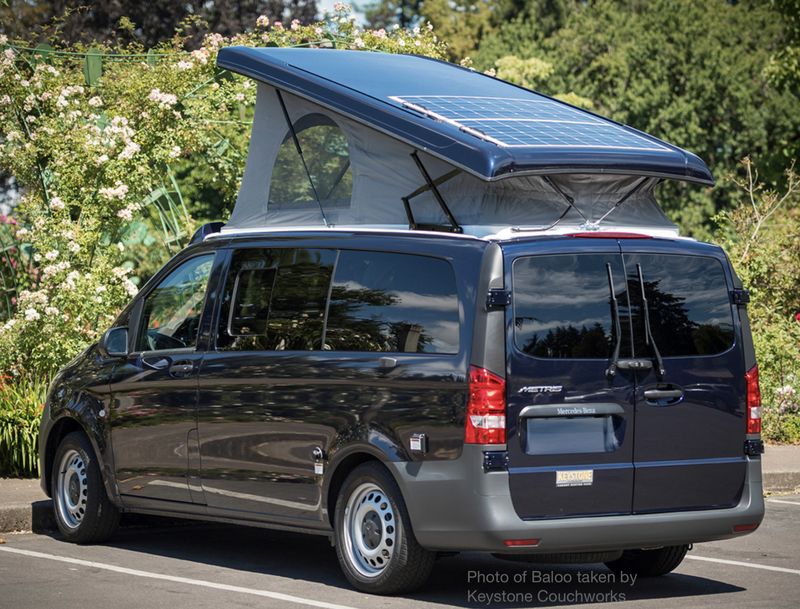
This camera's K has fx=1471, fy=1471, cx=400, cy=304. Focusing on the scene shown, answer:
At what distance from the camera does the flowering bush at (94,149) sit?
525 inches

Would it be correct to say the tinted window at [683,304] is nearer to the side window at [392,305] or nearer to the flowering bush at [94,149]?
the side window at [392,305]

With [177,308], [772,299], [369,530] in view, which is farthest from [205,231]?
[772,299]

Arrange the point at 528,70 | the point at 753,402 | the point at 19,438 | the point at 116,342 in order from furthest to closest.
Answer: the point at 528,70, the point at 19,438, the point at 116,342, the point at 753,402

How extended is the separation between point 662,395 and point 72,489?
442cm

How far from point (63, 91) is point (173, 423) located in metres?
6.48

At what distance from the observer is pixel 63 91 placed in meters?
14.8

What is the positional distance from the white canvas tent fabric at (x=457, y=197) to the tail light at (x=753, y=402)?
40.9 inches

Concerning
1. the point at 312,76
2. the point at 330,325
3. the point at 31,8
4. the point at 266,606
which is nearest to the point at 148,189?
the point at 312,76

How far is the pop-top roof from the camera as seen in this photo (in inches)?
317

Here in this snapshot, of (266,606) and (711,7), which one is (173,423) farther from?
(711,7)

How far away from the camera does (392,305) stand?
26.6ft

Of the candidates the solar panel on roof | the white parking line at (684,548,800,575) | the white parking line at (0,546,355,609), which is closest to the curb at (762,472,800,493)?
the white parking line at (684,548,800,575)

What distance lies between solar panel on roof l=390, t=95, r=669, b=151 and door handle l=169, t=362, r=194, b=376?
2.11 meters

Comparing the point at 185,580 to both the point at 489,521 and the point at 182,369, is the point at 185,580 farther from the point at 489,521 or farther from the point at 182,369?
the point at 489,521
